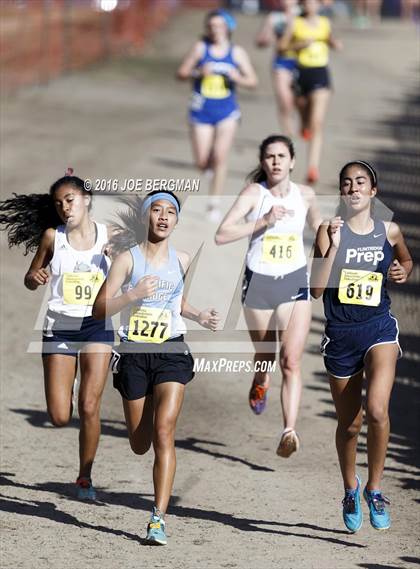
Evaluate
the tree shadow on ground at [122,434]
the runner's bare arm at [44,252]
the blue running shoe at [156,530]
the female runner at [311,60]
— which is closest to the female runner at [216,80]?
the female runner at [311,60]

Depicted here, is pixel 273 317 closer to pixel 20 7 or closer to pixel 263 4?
pixel 20 7

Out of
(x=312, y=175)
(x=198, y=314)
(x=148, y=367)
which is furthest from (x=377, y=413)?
(x=312, y=175)

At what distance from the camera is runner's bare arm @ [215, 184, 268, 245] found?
8.89 meters

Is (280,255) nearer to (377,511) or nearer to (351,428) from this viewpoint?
(351,428)

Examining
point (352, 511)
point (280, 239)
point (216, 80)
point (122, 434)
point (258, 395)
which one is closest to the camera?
point (352, 511)

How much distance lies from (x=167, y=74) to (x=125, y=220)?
22749 millimetres

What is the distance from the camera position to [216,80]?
50.4ft

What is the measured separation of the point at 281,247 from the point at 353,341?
5.08 feet

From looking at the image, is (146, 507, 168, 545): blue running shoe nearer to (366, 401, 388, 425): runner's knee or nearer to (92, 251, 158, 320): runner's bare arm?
(92, 251, 158, 320): runner's bare arm

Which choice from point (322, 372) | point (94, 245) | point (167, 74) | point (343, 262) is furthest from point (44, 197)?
point (167, 74)

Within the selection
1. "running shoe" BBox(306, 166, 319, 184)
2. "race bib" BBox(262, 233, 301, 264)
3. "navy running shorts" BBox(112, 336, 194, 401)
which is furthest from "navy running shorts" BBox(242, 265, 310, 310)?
"running shoe" BBox(306, 166, 319, 184)

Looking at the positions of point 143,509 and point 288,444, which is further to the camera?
point 288,444

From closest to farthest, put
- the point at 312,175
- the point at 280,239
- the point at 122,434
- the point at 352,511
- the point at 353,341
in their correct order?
the point at 353,341 < the point at 352,511 < the point at 280,239 < the point at 122,434 < the point at 312,175

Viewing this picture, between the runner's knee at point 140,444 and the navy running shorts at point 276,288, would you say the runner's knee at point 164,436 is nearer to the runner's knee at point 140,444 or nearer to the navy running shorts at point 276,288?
the runner's knee at point 140,444
